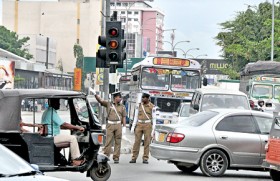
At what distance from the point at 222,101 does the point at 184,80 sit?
7.58m

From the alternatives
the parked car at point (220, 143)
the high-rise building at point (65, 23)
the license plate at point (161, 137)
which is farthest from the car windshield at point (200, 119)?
the high-rise building at point (65, 23)

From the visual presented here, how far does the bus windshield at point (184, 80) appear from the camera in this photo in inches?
1416

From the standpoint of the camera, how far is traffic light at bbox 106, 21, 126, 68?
73.8 feet

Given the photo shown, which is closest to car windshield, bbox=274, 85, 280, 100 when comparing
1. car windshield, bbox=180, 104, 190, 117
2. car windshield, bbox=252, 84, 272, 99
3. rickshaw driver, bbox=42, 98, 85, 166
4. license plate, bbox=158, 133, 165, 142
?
car windshield, bbox=252, 84, 272, 99

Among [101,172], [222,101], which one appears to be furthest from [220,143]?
[222,101]

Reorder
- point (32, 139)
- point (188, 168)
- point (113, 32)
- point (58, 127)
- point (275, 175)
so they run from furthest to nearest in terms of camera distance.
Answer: point (113, 32) → point (188, 168) → point (275, 175) → point (58, 127) → point (32, 139)

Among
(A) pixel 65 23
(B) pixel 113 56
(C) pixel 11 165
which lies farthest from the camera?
(A) pixel 65 23

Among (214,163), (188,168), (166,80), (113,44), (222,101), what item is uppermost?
(113,44)

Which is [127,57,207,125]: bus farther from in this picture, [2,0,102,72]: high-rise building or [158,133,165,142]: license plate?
[2,0,102,72]: high-rise building

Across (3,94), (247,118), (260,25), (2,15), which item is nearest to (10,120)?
(3,94)

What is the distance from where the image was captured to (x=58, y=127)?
15594 mm

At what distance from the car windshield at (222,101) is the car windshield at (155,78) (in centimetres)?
732

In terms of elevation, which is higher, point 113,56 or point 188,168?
point 113,56

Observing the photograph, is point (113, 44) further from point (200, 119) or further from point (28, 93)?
point (28, 93)
